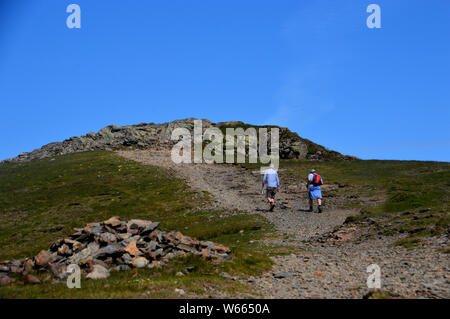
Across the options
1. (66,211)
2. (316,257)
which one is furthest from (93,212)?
(316,257)

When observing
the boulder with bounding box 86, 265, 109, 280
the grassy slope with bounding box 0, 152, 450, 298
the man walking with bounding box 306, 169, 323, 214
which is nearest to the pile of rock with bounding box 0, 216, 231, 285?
the boulder with bounding box 86, 265, 109, 280

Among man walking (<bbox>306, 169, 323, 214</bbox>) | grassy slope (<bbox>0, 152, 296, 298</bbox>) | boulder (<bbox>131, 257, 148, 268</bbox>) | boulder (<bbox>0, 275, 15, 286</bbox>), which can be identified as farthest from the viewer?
man walking (<bbox>306, 169, 323, 214</bbox>)

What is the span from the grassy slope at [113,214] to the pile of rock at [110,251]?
675mm

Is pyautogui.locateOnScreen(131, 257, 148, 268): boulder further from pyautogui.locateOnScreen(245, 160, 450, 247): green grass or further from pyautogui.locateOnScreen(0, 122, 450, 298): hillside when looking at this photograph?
pyautogui.locateOnScreen(245, 160, 450, 247): green grass

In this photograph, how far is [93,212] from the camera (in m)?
36.1

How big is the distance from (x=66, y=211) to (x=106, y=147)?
5031cm

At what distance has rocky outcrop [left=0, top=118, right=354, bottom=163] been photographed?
75.7 m

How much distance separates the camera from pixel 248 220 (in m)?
28.8

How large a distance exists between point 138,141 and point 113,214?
53409 millimetres

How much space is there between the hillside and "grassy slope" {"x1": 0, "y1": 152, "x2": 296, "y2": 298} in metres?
0.09

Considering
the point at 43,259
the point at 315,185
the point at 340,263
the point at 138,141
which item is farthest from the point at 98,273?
the point at 138,141

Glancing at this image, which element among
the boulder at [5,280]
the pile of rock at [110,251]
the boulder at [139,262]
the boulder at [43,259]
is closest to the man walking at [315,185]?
the pile of rock at [110,251]
